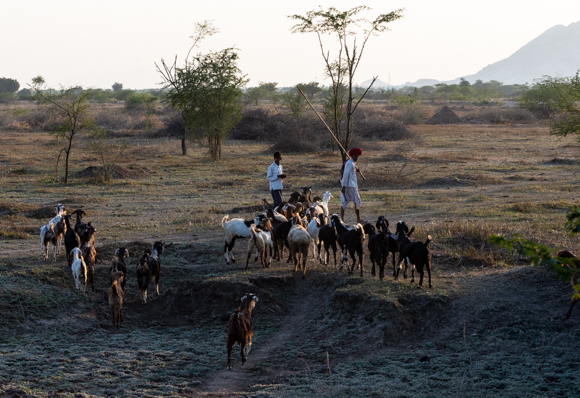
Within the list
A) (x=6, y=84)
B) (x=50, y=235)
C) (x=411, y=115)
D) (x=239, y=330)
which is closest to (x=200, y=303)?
(x=239, y=330)

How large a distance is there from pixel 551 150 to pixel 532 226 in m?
21.7

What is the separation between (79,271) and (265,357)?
141 inches

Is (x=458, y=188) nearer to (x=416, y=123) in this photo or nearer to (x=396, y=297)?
(x=396, y=297)

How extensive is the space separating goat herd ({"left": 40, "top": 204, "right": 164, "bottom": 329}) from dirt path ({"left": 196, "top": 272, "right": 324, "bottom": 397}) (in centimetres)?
188

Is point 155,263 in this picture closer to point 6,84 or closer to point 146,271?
point 146,271

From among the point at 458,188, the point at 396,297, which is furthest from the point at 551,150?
the point at 396,297

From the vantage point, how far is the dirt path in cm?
654

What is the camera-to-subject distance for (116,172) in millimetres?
24203

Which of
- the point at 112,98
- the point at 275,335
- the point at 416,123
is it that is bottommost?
the point at 275,335

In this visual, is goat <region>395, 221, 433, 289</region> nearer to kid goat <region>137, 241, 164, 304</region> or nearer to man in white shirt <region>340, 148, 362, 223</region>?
man in white shirt <region>340, 148, 362, 223</region>

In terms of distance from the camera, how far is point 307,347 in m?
7.65

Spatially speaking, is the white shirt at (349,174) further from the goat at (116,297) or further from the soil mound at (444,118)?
the soil mound at (444,118)

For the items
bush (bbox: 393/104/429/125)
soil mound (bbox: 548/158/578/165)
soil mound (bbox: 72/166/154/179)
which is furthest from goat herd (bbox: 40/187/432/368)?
bush (bbox: 393/104/429/125)

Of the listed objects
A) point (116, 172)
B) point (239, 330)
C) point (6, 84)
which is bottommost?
point (239, 330)
